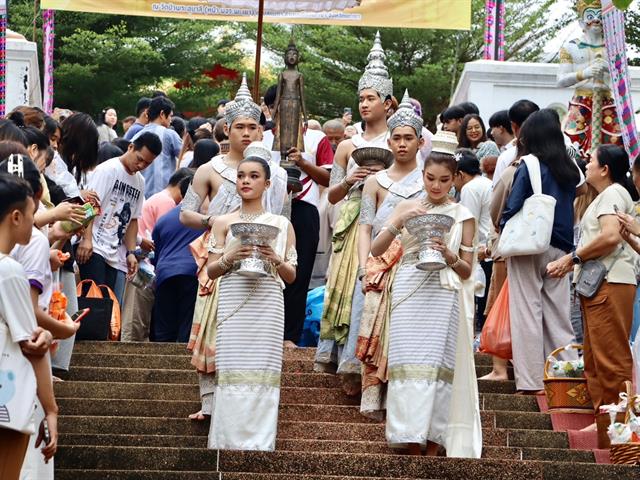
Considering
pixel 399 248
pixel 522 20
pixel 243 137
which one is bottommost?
pixel 399 248

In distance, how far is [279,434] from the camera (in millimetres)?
9953

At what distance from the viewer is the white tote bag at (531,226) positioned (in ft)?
34.8

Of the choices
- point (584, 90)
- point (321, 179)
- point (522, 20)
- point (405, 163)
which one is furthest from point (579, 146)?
point (522, 20)

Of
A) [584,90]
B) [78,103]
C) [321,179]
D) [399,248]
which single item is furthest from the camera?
[78,103]

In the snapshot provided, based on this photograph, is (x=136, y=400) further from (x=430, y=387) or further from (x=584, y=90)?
(x=584, y=90)

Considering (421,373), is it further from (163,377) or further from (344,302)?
(163,377)

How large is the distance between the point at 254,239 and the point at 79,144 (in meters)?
3.20

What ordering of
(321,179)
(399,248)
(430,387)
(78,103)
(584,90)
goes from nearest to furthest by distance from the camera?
(430,387), (399,248), (321,179), (584,90), (78,103)

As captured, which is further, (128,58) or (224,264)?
(128,58)

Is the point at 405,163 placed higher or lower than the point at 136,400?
higher

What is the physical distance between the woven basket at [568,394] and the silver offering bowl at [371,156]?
5.98ft

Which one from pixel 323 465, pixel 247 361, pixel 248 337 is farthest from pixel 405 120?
pixel 323 465

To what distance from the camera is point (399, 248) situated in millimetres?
10078

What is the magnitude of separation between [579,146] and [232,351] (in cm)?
603
